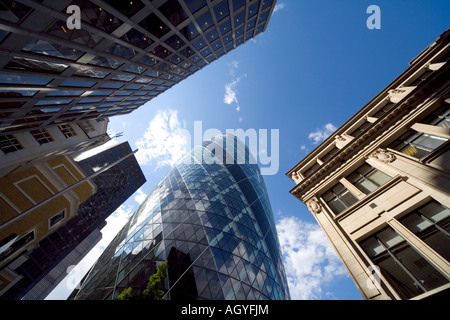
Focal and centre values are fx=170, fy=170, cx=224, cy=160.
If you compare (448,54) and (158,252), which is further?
(158,252)

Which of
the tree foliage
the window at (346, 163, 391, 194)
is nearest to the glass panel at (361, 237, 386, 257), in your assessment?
the window at (346, 163, 391, 194)

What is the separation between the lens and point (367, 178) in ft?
39.4

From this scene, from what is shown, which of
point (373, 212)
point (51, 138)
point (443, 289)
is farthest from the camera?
point (51, 138)

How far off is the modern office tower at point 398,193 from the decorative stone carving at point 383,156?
0.16ft

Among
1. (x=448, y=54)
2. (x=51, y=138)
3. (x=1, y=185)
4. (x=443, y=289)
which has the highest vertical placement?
(x=51, y=138)

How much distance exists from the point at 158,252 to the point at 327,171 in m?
21.2

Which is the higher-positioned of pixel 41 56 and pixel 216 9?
pixel 216 9

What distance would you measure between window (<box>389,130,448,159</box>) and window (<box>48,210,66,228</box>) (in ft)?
92.4

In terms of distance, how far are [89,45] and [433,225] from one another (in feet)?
68.1

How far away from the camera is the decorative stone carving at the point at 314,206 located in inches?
515
